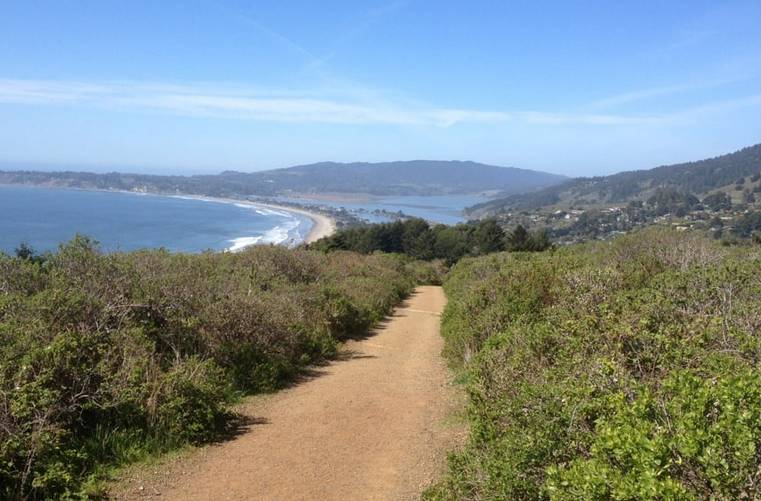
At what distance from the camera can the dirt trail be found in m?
5.43

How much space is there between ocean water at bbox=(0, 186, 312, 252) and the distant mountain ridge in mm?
55079

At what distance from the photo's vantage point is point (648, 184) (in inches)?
4926

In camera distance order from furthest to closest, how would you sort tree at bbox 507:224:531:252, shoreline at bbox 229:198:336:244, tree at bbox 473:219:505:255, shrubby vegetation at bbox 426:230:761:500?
1. shoreline at bbox 229:198:336:244
2. tree at bbox 473:219:505:255
3. tree at bbox 507:224:531:252
4. shrubby vegetation at bbox 426:230:761:500

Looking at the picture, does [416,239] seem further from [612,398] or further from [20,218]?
[20,218]

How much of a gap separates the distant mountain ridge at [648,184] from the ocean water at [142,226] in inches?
2168

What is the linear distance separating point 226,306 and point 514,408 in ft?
19.3

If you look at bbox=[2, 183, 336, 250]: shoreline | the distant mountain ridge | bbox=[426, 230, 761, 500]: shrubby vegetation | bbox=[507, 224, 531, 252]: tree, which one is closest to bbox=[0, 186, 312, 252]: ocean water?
bbox=[2, 183, 336, 250]: shoreline

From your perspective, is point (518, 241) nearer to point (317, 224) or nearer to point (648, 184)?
point (317, 224)

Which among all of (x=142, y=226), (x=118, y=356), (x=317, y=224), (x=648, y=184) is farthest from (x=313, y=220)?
(x=118, y=356)

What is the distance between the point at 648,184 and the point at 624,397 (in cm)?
13478

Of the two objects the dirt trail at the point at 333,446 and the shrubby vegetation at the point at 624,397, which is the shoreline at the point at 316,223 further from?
the shrubby vegetation at the point at 624,397

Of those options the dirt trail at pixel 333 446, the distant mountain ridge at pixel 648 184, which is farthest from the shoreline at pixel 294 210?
the dirt trail at pixel 333 446

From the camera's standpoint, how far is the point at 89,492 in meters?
5.00

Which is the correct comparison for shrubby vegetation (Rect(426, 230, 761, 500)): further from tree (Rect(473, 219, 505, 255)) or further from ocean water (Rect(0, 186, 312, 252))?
ocean water (Rect(0, 186, 312, 252))
